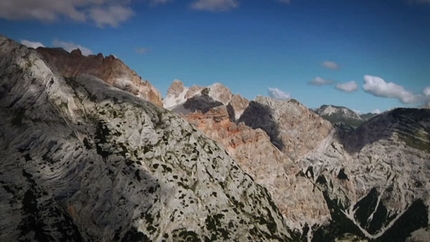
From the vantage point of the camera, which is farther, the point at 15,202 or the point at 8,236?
the point at 15,202

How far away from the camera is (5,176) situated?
178 m

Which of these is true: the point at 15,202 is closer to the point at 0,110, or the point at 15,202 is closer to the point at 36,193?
the point at 36,193

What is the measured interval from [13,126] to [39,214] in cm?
4634

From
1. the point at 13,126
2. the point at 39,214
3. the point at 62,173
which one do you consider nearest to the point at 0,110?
the point at 13,126

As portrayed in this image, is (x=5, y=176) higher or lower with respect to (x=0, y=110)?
lower

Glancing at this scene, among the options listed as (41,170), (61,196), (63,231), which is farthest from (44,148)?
(63,231)

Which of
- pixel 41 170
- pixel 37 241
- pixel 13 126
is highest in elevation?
pixel 13 126

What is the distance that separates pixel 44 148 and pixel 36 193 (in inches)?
1022

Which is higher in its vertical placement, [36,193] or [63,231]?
[36,193]

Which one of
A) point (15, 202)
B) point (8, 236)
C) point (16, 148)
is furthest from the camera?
point (16, 148)

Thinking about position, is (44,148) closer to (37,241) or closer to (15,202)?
(15,202)

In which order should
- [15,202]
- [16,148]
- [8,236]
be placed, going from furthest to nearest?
1. [16,148]
2. [15,202]
3. [8,236]

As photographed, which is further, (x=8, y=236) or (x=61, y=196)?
(x=61, y=196)

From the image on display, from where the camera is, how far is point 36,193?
181 metres
